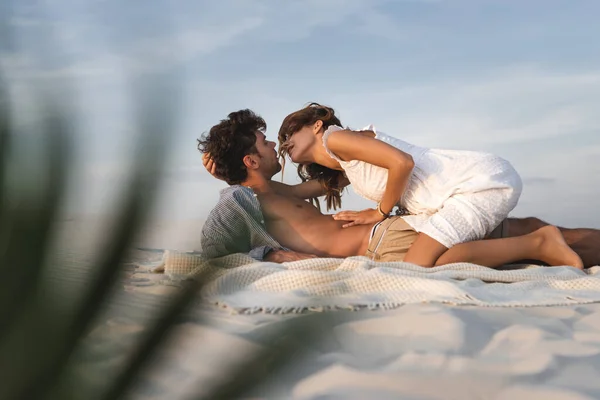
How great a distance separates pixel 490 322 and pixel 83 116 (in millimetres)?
Answer: 1860

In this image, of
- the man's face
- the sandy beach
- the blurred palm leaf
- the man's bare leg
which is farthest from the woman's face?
the blurred palm leaf

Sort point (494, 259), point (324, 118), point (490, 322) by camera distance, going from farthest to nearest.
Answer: point (324, 118), point (494, 259), point (490, 322)

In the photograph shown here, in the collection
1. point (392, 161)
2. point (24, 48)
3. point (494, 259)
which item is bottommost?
point (494, 259)

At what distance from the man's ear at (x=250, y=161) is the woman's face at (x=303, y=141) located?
286 millimetres

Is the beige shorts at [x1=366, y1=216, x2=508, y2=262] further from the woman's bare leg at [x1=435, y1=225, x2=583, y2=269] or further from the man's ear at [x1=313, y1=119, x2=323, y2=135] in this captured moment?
the man's ear at [x1=313, y1=119, x2=323, y2=135]

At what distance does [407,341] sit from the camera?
172 cm

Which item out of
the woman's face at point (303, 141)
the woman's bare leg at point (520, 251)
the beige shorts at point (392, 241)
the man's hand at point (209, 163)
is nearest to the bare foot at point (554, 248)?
the woman's bare leg at point (520, 251)

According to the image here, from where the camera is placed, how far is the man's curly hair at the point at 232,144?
3846 millimetres

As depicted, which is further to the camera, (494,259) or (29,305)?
(494,259)

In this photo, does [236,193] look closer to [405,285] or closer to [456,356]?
[405,285]

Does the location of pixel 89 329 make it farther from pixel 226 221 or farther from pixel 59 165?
pixel 226 221

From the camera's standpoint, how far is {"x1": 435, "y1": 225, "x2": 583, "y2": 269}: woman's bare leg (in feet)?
10.7

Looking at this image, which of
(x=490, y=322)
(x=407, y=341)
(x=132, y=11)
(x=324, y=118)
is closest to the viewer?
(x=132, y=11)

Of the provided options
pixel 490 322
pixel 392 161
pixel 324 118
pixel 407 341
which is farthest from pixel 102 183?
pixel 324 118
